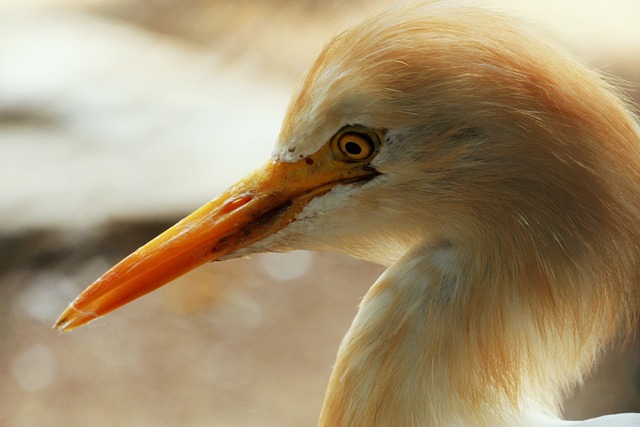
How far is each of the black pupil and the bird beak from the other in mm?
68

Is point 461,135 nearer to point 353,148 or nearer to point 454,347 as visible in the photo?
point 353,148

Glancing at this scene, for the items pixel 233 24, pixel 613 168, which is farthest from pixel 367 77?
pixel 233 24

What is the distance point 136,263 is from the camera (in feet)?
4.02

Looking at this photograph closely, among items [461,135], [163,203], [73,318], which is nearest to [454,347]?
[461,135]

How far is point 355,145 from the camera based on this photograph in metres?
1.05

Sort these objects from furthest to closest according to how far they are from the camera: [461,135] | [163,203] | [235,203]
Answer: [163,203] → [235,203] → [461,135]

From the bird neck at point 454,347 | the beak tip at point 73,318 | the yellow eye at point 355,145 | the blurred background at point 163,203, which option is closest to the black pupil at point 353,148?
the yellow eye at point 355,145

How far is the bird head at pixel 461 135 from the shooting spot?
39.6 inches

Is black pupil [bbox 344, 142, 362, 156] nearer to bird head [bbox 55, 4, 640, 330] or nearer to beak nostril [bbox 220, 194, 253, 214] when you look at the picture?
bird head [bbox 55, 4, 640, 330]

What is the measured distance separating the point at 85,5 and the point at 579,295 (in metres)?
3.12

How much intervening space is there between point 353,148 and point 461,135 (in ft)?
0.45

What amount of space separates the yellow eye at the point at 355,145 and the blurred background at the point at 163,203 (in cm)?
115

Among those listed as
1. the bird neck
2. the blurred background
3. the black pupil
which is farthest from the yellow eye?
the blurred background

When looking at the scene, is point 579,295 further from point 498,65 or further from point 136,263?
point 136,263
